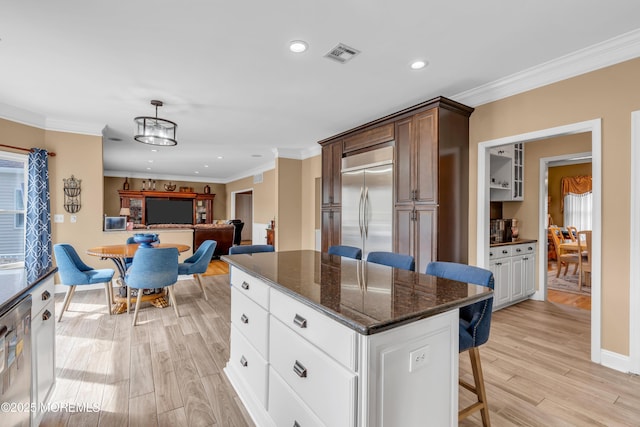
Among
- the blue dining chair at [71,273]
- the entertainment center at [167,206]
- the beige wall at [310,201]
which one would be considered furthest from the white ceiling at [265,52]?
the entertainment center at [167,206]

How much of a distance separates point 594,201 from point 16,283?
13.2 feet

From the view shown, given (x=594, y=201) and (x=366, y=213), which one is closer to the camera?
(x=594, y=201)

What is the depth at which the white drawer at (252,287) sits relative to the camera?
170cm

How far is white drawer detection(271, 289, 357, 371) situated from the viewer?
106 centimetres

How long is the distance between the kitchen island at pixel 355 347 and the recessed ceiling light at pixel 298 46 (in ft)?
5.86

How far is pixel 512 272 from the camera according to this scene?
3.95 metres

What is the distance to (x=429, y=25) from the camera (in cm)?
214

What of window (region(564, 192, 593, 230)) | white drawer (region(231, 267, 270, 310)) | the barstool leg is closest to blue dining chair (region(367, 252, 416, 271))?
the barstool leg

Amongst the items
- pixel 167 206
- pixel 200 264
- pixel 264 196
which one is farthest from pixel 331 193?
pixel 167 206

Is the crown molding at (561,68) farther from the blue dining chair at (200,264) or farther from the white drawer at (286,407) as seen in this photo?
the blue dining chair at (200,264)

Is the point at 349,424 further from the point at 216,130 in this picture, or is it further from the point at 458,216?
the point at 216,130

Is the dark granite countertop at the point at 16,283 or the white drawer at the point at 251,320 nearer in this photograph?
the dark granite countertop at the point at 16,283

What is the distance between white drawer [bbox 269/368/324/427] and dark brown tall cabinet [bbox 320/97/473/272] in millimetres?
2162

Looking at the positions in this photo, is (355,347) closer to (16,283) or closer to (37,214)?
(16,283)
